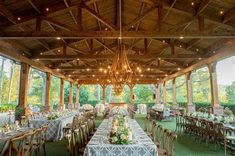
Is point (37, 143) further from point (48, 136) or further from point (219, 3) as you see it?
point (219, 3)

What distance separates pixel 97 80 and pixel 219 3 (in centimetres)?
1703

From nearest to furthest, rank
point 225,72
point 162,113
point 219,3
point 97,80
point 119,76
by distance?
1. point 119,76
2. point 219,3
3. point 162,113
4. point 97,80
5. point 225,72

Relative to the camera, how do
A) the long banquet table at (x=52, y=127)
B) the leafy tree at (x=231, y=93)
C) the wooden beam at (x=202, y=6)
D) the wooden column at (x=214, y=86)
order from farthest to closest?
the leafy tree at (x=231, y=93) → the wooden column at (x=214, y=86) → the long banquet table at (x=52, y=127) → the wooden beam at (x=202, y=6)

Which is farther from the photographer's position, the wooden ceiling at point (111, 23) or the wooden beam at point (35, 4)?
the wooden ceiling at point (111, 23)

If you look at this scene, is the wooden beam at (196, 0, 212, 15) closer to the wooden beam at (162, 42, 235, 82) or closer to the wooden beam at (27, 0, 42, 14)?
the wooden beam at (162, 42, 235, 82)

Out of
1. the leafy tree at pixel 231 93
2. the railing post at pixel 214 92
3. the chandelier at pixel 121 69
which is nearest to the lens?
the chandelier at pixel 121 69

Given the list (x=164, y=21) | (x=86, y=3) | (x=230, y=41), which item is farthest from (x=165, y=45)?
(x=86, y=3)

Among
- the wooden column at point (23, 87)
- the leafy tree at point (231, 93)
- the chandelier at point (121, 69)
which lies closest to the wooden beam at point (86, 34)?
the chandelier at point (121, 69)

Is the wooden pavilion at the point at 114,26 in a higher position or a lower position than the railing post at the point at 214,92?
higher

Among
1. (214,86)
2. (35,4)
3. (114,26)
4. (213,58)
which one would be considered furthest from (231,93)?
(35,4)

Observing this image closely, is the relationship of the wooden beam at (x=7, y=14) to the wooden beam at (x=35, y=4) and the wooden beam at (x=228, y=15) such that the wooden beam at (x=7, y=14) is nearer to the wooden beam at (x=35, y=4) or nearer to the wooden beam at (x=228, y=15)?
the wooden beam at (x=35, y=4)

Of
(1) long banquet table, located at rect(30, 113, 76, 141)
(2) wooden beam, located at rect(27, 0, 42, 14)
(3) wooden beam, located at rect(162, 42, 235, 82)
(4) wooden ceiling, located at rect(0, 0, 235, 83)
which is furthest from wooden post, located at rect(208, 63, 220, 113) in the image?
(2) wooden beam, located at rect(27, 0, 42, 14)

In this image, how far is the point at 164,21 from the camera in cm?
912

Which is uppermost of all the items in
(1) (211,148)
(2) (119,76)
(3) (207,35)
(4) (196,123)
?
(3) (207,35)
